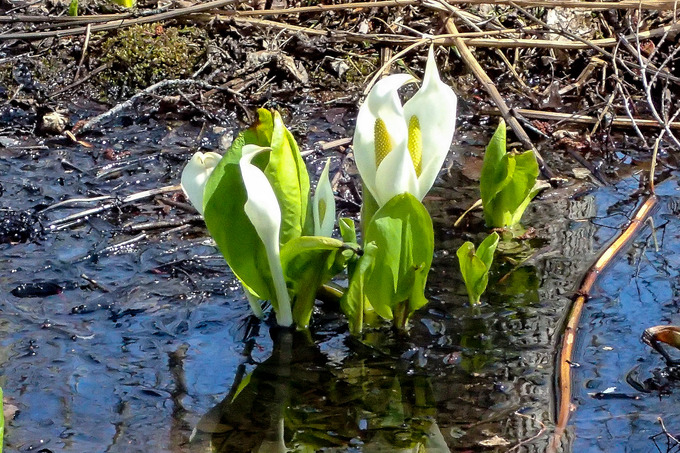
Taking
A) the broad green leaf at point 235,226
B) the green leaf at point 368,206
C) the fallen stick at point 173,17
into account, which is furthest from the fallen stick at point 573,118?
the broad green leaf at point 235,226

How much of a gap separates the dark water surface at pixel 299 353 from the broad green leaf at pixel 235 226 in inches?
7.8

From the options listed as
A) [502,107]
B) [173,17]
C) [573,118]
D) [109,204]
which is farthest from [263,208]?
[173,17]

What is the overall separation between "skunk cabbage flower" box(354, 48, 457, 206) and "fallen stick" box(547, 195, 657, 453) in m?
0.55

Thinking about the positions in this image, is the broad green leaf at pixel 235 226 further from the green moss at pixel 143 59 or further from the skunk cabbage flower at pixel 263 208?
the green moss at pixel 143 59

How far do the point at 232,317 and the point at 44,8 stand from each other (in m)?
2.87

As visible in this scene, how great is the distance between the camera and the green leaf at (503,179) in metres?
2.64

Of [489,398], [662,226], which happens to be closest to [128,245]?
[489,398]

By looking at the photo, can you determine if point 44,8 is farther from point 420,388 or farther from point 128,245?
point 420,388

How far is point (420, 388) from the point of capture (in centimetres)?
A: 202

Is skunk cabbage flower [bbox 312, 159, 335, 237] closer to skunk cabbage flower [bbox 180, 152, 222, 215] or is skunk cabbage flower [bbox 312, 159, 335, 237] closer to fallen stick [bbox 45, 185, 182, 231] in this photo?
skunk cabbage flower [bbox 180, 152, 222, 215]

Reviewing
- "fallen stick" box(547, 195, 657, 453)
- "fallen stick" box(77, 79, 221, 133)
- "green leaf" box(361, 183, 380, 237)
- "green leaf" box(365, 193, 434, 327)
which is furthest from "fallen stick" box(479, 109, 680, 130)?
"green leaf" box(365, 193, 434, 327)

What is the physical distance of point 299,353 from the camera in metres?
2.16

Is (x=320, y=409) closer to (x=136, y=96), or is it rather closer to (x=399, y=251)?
(x=399, y=251)

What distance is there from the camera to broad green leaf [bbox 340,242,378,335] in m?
2.02
